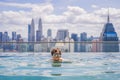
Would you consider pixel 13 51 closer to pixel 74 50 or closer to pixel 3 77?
pixel 74 50

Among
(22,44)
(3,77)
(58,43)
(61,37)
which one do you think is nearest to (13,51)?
(22,44)

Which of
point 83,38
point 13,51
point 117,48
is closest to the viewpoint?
point 117,48

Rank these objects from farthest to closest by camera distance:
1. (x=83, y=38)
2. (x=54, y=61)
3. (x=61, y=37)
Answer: (x=83, y=38)
(x=61, y=37)
(x=54, y=61)

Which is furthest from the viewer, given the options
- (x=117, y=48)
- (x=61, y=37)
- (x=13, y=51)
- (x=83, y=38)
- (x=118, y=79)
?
(x=83, y=38)

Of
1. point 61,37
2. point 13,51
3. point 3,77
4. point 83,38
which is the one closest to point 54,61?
point 3,77

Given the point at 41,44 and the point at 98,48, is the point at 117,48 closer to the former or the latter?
the point at 98,48

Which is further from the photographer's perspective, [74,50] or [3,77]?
[74,50]
